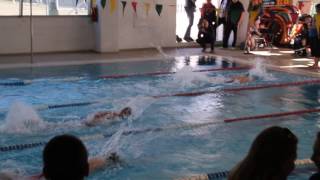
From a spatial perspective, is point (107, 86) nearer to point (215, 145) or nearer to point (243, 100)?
point (243, 100)

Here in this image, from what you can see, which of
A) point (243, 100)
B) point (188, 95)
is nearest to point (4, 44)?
point (188, 95)

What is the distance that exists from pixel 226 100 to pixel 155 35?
6864mm

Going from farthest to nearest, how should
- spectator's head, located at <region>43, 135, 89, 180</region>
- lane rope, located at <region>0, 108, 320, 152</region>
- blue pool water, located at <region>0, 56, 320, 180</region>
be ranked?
lane rope, located at <region>0, 108, 320, 152</region>, blue pool water, located at <region>0, 56, 320, 180</region>, spectator's head, located at <region>43, 135, 89, 180</region>

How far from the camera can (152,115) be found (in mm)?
6387

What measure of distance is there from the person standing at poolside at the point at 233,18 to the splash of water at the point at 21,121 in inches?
366

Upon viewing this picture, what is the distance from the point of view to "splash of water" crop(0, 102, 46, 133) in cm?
545

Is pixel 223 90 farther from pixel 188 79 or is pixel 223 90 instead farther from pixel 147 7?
pixel 147 7

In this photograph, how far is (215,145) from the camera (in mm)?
5211

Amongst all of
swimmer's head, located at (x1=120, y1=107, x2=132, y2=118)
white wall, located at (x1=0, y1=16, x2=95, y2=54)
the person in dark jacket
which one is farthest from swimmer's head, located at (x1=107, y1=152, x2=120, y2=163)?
the person in dark jacket

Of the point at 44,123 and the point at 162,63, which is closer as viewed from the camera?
the point at 44,123

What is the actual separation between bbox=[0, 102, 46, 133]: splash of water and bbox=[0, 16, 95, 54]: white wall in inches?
253

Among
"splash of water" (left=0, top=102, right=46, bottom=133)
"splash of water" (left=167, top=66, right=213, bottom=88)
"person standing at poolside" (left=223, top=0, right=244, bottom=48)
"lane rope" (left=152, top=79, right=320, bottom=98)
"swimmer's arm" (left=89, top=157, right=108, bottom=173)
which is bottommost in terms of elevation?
"swimmer's arm" (left=89, top=157, right=108, bottom=173)

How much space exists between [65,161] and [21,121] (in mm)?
3871

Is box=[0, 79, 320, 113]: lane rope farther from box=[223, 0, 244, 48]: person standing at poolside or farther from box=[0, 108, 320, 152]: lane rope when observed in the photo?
box=[223, 0, 244, 48]: person standing at poolside
